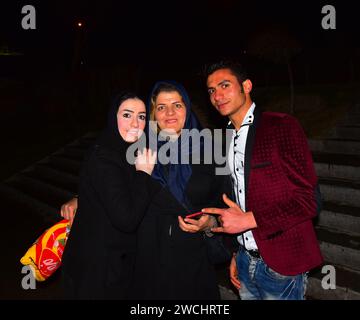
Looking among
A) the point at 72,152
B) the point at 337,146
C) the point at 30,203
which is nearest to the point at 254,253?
the point at 337,146

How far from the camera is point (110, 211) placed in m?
2.10

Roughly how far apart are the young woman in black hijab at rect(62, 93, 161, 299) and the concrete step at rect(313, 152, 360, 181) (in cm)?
422

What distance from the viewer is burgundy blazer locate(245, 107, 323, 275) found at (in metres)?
1.99

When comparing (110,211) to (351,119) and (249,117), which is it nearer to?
(249,117)

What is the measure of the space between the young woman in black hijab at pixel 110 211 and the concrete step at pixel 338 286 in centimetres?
260

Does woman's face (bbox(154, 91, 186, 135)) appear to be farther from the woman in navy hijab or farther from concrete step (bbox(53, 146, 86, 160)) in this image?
concrete step (bbox(53, 146, 86, 160))

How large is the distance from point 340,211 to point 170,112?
3397 millimetres

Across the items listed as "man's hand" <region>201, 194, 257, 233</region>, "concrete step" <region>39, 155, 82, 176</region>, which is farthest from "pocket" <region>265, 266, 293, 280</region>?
"concrete step" <region>39, 155, 82, 176</region>

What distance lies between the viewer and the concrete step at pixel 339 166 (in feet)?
17.6

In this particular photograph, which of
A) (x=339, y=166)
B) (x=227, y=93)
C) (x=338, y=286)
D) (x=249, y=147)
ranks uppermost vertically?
(x=227, y=93)

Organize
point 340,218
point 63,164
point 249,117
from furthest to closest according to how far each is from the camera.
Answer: point 63,164
point 340,218
point 249,117

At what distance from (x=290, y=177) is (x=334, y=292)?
2.51 meters

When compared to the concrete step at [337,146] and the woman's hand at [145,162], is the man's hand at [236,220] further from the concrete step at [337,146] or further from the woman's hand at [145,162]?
the concrete step at [337,146]

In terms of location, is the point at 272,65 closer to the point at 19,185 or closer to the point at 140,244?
the point at 19,185
